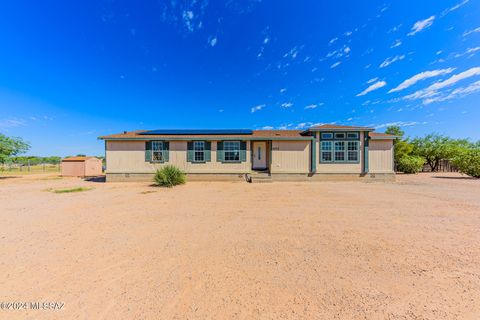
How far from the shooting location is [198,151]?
480 inches

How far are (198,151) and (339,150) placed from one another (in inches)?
378

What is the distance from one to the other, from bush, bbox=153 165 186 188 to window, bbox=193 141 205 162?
2.08m

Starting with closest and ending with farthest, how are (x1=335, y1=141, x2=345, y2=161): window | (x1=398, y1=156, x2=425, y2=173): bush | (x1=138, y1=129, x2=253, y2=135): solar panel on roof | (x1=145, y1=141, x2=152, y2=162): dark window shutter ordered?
1. (x1=335, y1=141, x2=345, y2=161): window
2. (x1=145, y1=141, x2=152, y2=162): dark window shutter
3. (x1=138, y1=129, x2=253, y2=135): solar panel on roof
4. (x1=398, y1=156, x2=425, y2=173): bush

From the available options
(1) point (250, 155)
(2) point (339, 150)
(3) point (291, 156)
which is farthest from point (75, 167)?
(2) point (339, 150)

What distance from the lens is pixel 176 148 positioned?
12258mm

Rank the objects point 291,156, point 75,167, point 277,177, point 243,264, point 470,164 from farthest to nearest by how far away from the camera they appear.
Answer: point 75,167
point 470,164
point 291,156
point 277,177
point 243,264

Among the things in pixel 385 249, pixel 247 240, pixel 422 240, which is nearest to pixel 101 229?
pixel 247 240

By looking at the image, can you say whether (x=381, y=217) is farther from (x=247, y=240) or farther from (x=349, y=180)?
(x=349, y=180)

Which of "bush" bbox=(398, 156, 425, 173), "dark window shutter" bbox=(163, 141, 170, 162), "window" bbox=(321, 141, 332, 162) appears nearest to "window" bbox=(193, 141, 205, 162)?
"dark window shutter" bbox=(163, 141, 170, 162)

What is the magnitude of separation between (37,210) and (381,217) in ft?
32.9

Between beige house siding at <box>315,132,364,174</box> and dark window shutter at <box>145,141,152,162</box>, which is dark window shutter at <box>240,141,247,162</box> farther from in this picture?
dark window shutter at <box>145,141,152,162</box>

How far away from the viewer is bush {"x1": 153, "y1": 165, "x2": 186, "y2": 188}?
9.95 m

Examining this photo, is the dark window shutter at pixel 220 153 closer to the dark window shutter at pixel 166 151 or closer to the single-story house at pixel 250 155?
the single-story house at pixel 250 155

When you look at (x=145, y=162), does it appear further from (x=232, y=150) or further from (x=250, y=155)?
(x=250, y=155)
